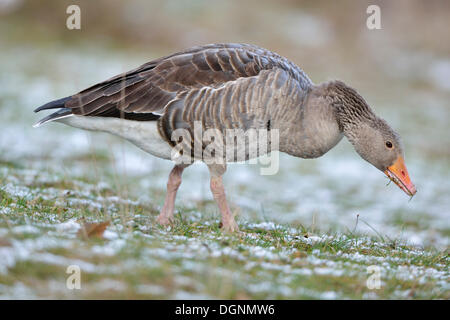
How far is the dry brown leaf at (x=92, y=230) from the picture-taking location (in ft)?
16.1

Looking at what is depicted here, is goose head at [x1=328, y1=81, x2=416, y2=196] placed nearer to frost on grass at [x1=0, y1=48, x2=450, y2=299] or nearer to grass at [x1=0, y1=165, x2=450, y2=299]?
frost on grass at [x1=0, y1=48, x2=450, y2=299]

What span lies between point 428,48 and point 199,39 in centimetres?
1532

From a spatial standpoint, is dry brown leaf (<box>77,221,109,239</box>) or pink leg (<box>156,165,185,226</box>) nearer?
dry brown leaf (<box>77,221,109,239</box>)

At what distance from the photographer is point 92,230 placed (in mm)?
5004

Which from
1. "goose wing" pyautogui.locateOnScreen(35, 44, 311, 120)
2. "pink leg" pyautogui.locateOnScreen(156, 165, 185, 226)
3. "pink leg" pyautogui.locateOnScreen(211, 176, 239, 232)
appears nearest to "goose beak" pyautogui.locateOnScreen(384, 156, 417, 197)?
"goose wing" pyautogui.locateOnScreen(35, 44, 311, 120)

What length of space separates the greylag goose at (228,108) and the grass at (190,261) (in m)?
0.85

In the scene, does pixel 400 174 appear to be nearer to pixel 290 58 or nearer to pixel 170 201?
pixel 170 201

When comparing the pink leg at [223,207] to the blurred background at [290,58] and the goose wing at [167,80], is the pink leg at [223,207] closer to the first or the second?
the blurred background at [290,58]

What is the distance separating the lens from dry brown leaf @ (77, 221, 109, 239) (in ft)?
16.1

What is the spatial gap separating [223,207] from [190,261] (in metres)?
2.09

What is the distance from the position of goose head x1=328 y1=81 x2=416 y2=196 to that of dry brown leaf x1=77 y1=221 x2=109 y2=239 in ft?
11.6

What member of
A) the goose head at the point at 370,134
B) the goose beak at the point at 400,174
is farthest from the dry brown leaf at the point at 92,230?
the goose beak at the point at 400,174
